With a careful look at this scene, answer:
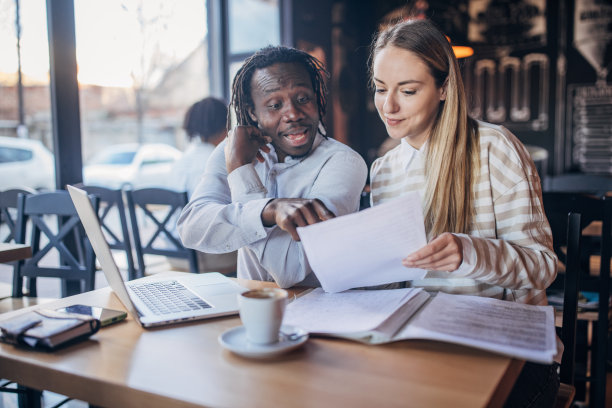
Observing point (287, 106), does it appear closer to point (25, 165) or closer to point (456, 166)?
point (456, 166)

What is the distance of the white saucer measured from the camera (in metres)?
0.75

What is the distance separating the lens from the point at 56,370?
0.74 m

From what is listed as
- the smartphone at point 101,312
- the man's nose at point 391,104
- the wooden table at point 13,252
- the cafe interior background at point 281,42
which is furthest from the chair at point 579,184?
the smartphone at point 101,312

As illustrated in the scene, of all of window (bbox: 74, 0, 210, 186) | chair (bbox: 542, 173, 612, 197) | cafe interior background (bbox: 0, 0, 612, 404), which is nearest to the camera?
cafe interior background (bbox: 0, 0, 612, 404)

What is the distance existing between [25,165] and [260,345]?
2333mm

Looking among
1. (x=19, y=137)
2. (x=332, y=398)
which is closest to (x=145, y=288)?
(x=332, y=398)

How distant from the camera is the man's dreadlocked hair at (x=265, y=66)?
4.35 ft

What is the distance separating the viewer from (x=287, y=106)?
1.28 m

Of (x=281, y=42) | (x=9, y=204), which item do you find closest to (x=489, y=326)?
(x=9, y=204)

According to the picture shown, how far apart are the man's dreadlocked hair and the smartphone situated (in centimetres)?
63

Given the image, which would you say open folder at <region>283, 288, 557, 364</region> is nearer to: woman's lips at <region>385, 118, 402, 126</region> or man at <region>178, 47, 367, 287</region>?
man at <region>178, 47, 367, 287</region>

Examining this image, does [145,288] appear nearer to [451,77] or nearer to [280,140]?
[280,140]

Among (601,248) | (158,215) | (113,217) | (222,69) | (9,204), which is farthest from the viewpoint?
(222,69)

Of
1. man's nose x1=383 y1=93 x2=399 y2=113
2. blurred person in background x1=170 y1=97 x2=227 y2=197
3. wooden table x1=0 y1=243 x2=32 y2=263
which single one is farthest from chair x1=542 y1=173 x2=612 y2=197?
wooden table x1=0 y1=243 x2=32 y2=263
